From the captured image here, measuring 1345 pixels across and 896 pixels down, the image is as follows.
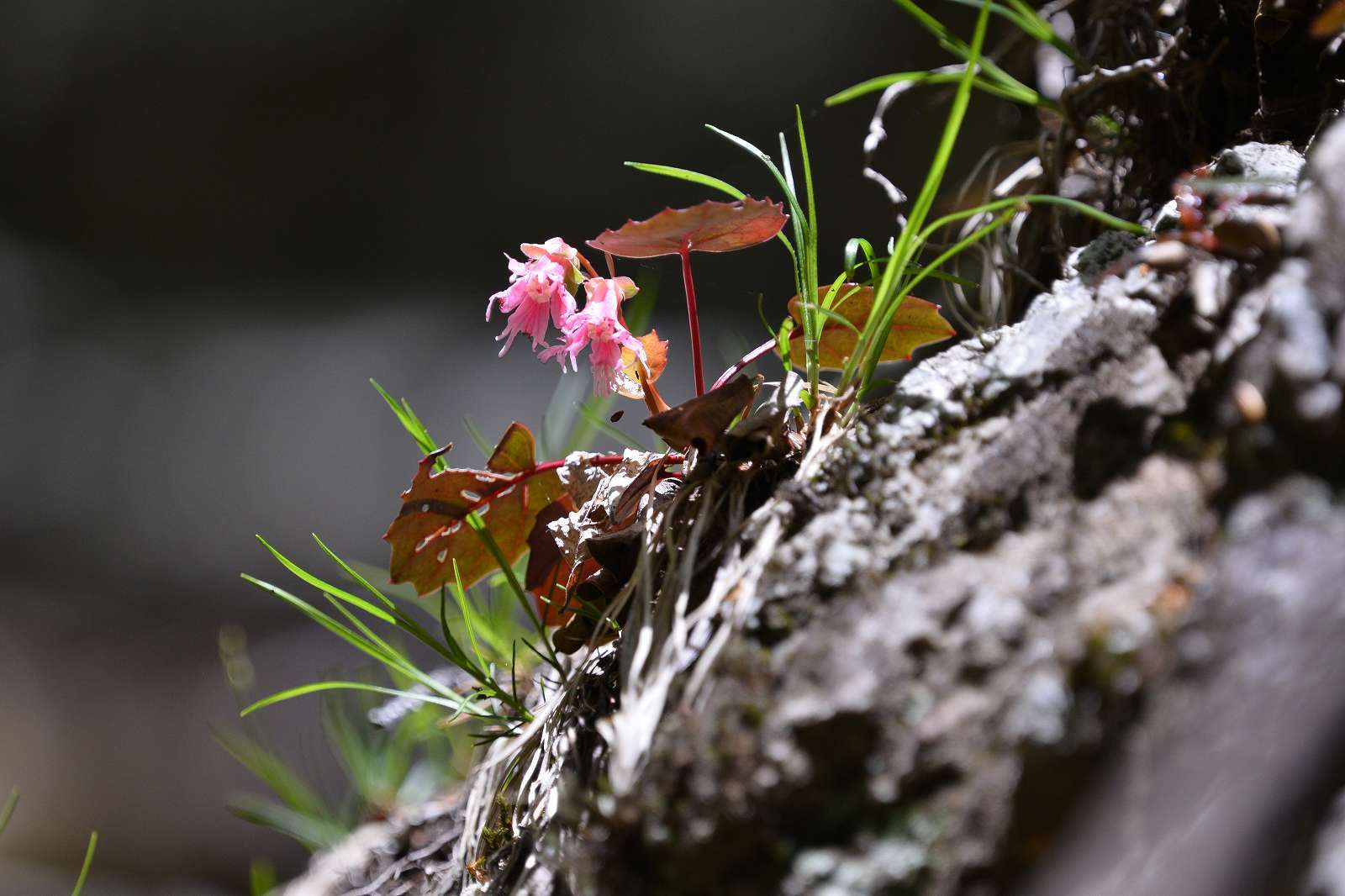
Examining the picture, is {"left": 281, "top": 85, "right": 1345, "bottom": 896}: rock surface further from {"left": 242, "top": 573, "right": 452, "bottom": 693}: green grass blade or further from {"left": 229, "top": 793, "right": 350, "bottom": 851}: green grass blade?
{"left": 229, "top": 793, "right": 350, "bottom": 851}: green grass blade

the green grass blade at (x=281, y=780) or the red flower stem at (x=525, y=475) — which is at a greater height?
the red flower stem at (x=525, y=475)

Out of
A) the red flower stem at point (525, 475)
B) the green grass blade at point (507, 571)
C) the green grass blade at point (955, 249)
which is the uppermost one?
the green grass blade at point (955, 249)

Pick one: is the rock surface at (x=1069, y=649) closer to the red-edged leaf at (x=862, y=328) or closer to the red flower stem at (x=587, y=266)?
the red-edged leaf at (x=862, y=328)

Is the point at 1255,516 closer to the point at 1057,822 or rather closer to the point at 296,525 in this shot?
Answer: the point at 1057,822

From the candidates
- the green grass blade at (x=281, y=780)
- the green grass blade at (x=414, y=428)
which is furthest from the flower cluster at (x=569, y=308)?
the green grass blade at (x=281, y=780)

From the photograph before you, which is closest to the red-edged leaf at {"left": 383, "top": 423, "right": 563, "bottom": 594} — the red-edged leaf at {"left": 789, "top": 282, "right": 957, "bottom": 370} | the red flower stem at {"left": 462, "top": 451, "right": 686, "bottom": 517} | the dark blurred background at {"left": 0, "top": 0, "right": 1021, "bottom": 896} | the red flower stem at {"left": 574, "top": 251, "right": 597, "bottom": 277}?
the red flower stem at {"left": 462, "top": 451, "right": 686, "bottom": 517}

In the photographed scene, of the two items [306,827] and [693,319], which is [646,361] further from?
[306,827]
